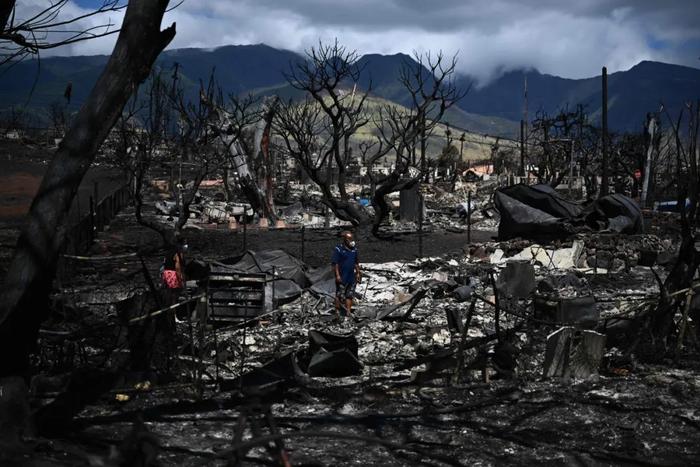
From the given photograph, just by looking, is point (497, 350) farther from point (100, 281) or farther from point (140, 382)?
point (100, 281)

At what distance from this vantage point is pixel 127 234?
62.9 feet

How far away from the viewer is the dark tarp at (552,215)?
665 inches

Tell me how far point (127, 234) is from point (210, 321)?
1026 cm

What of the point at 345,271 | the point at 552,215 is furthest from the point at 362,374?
the point at 552,215

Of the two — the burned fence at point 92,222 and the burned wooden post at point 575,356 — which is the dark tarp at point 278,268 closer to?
the burned fence at point 92,222

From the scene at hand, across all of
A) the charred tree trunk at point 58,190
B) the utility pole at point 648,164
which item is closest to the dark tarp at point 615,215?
the utility pole at point 648,164

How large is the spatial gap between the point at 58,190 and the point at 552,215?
14342 mm

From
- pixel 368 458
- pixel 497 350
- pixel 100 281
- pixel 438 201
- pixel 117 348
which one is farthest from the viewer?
pixel 438 201

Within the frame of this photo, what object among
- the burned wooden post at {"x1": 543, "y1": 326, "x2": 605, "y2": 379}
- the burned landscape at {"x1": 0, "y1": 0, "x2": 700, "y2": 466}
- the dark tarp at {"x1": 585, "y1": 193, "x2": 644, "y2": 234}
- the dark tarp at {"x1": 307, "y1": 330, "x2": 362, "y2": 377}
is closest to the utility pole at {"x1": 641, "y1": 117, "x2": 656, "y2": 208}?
the dark tarp at {"x1": 585, "y1": 193, "x2": 644, "y2": 234}

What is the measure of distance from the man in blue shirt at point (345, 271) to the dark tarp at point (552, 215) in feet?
25.3

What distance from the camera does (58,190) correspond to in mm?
4562

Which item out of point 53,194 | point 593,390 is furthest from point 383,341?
point 53,194

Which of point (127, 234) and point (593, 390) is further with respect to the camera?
point (127, 234)

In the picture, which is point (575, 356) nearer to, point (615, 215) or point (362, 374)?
point (362, 374)
